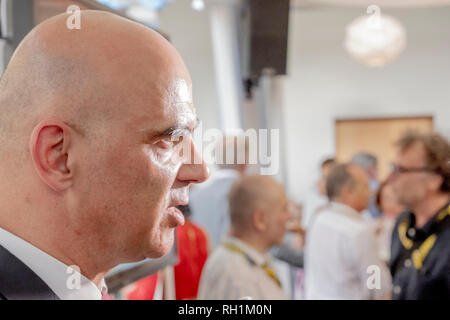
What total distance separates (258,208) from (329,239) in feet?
1.41

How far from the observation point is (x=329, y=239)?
1894 millimetres

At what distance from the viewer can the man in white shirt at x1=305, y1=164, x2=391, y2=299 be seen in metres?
1.58

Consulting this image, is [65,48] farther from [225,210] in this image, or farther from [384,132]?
[384,132]

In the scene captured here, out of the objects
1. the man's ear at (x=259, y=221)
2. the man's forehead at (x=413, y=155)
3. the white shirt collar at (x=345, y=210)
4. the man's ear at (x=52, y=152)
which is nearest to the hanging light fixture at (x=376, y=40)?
the white shirt collar at (x=345, y=210)

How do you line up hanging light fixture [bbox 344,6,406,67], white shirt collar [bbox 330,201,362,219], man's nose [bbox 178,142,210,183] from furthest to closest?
1. hanging light fixture [bbox 344,6,406,67]
2. white shirt collar [bbox 330,201,362,219]
3. man's nose [bbox 178,142,210,183]

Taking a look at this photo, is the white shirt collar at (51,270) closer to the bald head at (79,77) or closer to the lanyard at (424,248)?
the bald head at (79,77)

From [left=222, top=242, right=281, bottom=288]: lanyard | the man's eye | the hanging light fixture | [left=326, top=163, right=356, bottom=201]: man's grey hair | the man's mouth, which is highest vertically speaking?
the hanging light fixture

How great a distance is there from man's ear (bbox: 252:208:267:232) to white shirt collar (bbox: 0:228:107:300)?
3.43 ft

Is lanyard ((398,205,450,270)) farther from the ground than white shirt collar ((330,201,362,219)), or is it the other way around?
white shirt collar ((330,201,362,219))

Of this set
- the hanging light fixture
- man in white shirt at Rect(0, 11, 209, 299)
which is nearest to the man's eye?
man in white shirt at Rect(0, 11, 209, 299)

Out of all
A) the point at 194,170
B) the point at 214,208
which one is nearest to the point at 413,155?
the point at 214,208

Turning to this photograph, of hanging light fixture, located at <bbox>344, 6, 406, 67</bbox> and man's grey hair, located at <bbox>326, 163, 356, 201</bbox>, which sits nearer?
man's grey hair, located at <bbox>326, 163, 356, 201</bbox>

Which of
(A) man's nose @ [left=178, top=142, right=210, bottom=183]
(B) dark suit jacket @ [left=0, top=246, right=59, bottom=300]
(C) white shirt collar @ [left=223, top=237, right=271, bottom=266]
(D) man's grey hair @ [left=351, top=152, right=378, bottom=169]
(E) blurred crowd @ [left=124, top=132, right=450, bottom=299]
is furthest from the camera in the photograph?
(D) man's grey hair @ [left=351, top=152, right=378, bottom=169]

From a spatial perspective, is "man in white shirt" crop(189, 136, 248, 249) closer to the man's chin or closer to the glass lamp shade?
the man's chin
